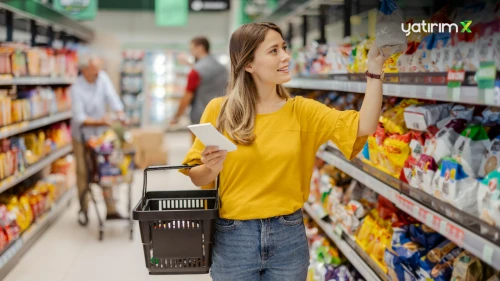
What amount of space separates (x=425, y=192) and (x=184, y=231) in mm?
980

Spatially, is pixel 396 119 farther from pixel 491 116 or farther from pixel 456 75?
pixel 456 75

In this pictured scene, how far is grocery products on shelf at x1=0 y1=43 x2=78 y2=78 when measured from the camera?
4461mm

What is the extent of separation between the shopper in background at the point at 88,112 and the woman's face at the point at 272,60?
383 centimetres

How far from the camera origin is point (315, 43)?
14.4 ft

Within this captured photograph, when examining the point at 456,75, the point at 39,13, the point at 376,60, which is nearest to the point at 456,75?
the point at 456,75

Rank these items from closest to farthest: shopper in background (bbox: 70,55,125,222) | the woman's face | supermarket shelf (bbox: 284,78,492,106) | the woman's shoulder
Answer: supermarket shelf (bbox: 284,78,492,106) → the woman's face → the woman's shoulder → shopper in background (bbox: 70,55,125,222)

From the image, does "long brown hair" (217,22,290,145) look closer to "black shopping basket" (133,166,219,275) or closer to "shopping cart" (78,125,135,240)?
"black shopping basket" (133,166,219,275)

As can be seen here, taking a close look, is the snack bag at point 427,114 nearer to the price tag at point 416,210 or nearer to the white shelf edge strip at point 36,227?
the price tag at point 416,210

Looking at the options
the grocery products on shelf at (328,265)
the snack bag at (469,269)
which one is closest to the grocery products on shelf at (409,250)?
the snack bag at (469,269)

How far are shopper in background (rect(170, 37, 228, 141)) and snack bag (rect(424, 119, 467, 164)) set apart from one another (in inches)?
182

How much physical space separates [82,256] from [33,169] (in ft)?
3.16

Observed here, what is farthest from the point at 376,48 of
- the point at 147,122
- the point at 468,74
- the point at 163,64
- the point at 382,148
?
the point at 163,64

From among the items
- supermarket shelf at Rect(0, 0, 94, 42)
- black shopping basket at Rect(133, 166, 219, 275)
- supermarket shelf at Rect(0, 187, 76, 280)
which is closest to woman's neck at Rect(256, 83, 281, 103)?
black shopping basket at Rect(133, 166, 219, 275)

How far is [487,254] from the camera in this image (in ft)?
5.22
